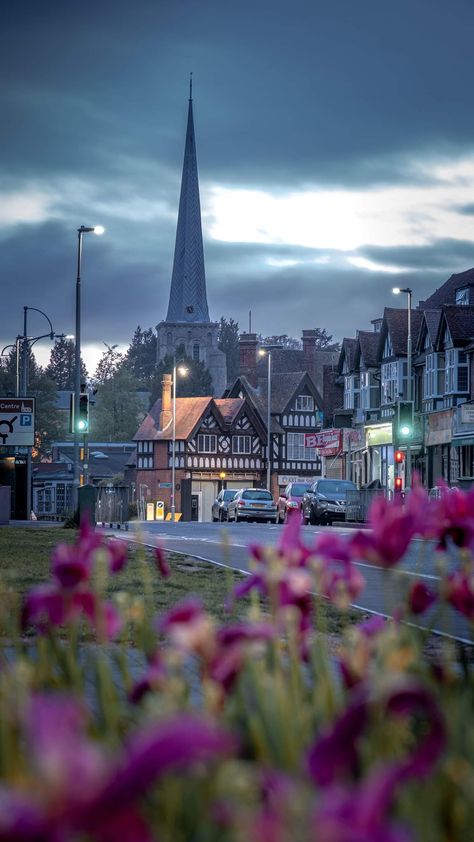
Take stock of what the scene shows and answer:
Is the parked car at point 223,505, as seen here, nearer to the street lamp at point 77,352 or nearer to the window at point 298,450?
the street lamp at point 77,352

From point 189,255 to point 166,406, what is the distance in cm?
5667

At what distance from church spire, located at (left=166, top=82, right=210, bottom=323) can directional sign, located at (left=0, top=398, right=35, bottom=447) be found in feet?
372

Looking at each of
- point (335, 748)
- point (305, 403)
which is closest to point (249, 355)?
point (305, 403)

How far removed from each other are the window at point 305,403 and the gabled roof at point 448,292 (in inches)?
1047

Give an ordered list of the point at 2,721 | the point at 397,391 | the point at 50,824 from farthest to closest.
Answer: the point at 397,391 < the point at 2,721 < the point at 50,824

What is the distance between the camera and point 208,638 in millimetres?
2547

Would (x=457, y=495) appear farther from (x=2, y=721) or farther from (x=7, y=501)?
(x=7, y=501)

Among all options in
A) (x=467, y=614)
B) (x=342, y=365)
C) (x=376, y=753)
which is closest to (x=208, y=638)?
(x=376, y=753)

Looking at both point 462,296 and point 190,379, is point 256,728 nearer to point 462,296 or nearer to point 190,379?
point 462,296

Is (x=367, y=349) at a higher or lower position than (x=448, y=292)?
lower

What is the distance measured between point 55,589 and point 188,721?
1.77m

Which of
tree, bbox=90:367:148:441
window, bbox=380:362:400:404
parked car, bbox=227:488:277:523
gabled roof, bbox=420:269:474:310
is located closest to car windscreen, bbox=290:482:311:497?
parked car, bbox=227:488:277:523

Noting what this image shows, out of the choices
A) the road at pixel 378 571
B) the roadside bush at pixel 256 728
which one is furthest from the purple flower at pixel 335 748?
the road at pixel 378 571

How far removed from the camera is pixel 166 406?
11131cm
